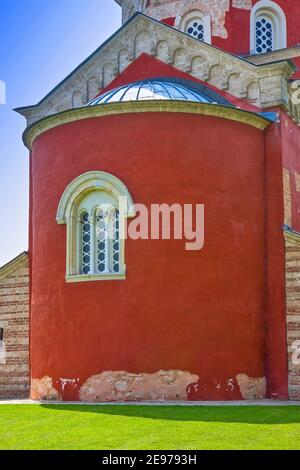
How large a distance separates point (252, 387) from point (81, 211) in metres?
5.08

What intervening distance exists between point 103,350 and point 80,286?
1409mm

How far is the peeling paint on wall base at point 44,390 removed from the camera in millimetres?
15357

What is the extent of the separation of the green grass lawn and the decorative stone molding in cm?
734

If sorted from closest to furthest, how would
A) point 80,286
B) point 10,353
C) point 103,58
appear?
point 80,286 < point 10,353 < point 103,58

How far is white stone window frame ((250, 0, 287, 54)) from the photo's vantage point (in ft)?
68.0

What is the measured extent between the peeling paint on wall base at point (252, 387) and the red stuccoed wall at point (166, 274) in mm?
159

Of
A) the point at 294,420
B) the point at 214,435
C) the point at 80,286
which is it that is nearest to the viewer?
the point at 214,435

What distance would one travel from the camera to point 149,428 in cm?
1066

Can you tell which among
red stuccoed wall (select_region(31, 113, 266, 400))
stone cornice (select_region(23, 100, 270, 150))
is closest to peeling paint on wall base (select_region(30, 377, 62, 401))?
red stuccoed wall (select_region(31, 113, 266, 400))

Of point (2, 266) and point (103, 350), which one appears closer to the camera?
point (103, 350)

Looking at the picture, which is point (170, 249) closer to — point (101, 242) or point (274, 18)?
point (101, 242)
